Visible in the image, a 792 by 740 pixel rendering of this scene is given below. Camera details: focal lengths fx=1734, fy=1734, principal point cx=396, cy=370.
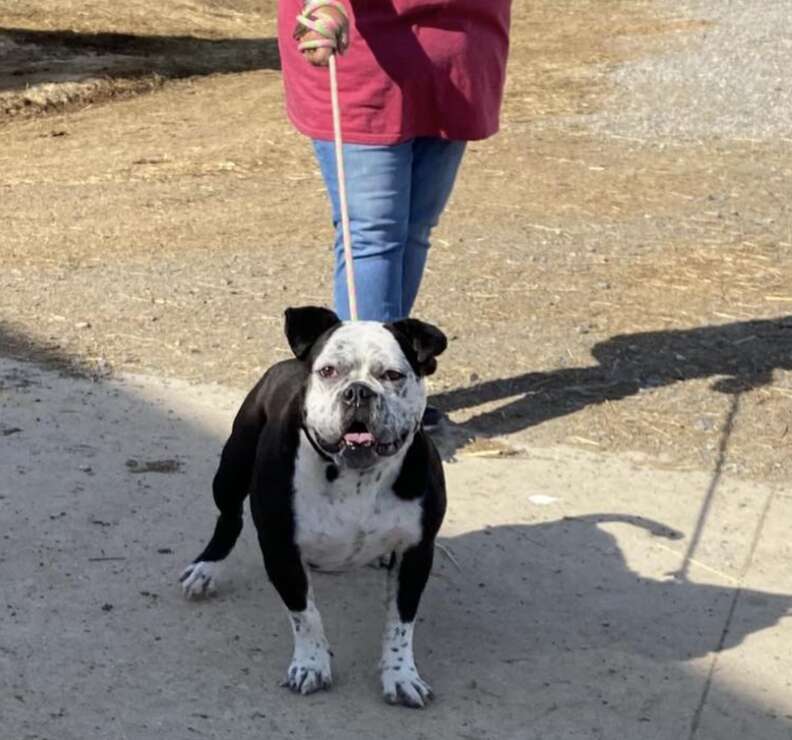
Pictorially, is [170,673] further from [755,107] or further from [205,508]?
[755,107]

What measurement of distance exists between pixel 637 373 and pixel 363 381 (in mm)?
3018

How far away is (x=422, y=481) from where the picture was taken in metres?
4.08

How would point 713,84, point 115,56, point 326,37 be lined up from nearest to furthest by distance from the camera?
point 326,37 < point 713,84 < point 115,56

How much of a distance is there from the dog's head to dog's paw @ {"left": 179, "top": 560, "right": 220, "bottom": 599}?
0.84m

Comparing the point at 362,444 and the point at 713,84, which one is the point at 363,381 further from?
the point at 713,84

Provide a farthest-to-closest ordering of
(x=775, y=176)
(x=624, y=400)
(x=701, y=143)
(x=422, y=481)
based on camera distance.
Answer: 1. (x=701, y=143)
2. (x=775, y=176)
3. (x=624, y=400)
4. (x=422, y=481)

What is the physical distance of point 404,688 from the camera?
405 cm

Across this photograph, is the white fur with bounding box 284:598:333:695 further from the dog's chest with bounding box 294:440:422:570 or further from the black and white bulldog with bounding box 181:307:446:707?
the dog's chest with bounding box 294:440:422:570

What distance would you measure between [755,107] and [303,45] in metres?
8.66

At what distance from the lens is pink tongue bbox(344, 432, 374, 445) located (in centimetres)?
380

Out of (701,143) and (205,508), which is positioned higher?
(205,508)

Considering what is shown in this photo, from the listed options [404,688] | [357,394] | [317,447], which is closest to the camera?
[357,394]

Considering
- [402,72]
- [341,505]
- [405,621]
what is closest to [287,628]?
[405,621]

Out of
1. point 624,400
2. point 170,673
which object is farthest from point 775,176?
point 170,673
